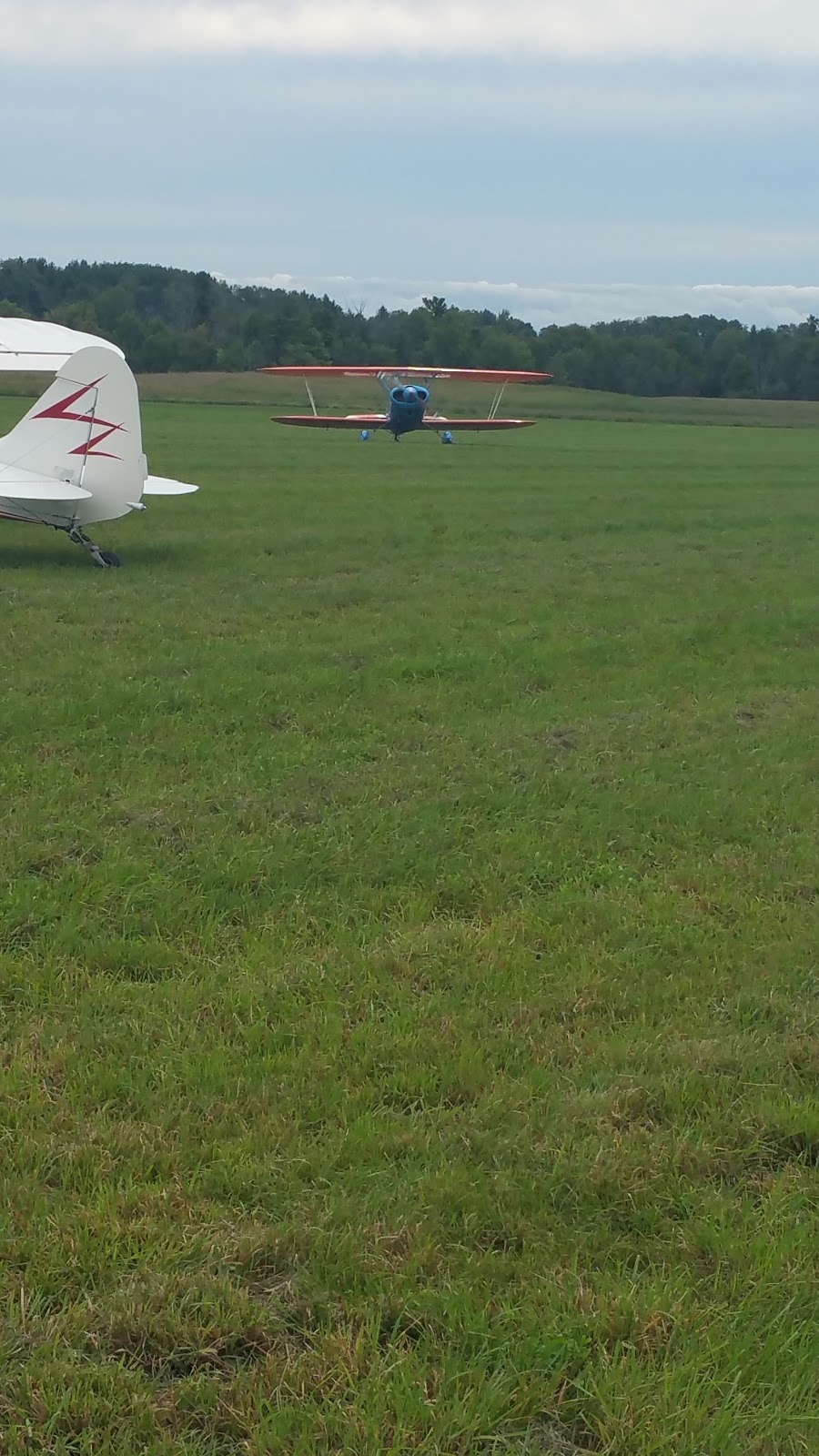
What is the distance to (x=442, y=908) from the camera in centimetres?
476

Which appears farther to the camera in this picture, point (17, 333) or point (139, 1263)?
point (17, 333)

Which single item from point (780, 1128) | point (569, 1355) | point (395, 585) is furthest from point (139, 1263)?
point (395, 585)

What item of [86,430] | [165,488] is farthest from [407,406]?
[86,430]

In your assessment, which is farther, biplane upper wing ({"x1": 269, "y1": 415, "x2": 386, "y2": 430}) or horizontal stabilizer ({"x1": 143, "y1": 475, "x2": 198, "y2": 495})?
biplane upper wing ({"x1": 269, "y1": 415, "x2": 386, "y2": 430})

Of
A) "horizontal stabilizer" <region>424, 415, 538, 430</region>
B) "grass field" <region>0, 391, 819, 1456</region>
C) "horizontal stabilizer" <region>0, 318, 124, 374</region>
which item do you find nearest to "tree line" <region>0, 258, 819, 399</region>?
"horizontal stabilizer" <region>424, 415, 538, 430</region>

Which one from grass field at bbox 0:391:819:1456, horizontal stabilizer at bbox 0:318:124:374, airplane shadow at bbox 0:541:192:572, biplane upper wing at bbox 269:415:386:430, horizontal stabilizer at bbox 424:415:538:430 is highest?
horizontal stabilizer at bbox 424:415:538:430

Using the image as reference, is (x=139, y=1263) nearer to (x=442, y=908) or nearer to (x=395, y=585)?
(x=442, y=908)

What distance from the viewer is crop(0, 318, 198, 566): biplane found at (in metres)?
12.4

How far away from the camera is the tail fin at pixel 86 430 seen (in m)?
12.4

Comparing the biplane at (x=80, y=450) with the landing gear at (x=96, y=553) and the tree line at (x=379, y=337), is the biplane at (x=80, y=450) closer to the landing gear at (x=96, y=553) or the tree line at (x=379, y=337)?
the landing gear at (x=96, y=553)

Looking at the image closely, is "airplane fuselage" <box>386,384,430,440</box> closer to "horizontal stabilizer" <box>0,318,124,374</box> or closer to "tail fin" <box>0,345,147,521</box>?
"horizontal stabilizer" <box>0,318,124,374</box>

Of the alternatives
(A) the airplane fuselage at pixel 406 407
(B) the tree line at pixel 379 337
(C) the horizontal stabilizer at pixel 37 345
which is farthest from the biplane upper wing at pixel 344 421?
(B) the tree line at pixel 379 337

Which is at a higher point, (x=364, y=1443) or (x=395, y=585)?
(x=395, y=585)

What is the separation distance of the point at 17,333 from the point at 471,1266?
14747 mm
